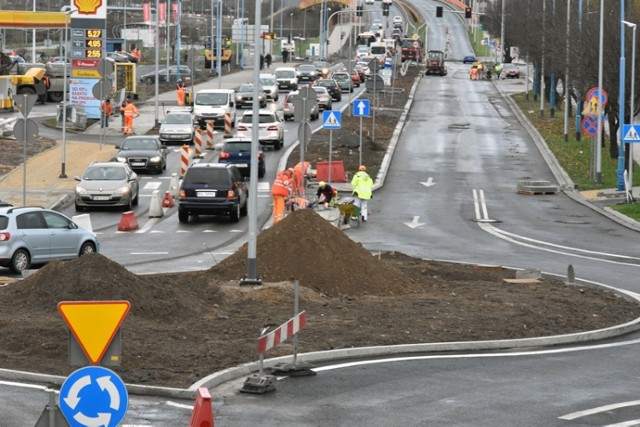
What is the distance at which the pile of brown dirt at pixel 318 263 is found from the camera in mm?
23688

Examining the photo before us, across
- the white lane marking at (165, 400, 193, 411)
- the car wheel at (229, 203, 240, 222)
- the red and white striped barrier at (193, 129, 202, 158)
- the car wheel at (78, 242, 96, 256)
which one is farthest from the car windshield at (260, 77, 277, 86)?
the white lane marking at (165, 400, 193, 411)

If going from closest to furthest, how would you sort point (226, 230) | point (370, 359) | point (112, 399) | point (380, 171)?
point (112, 399)
point (370, 359)
point (226, 230)
point (380, 171)

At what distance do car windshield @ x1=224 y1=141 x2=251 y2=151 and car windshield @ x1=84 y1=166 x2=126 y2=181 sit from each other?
8.05m

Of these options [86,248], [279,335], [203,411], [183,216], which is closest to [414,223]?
[183,216]

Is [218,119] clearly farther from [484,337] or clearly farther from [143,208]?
[484,337]

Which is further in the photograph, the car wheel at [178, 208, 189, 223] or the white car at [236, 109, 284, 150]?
the white car at [236, 109, 284, 150]

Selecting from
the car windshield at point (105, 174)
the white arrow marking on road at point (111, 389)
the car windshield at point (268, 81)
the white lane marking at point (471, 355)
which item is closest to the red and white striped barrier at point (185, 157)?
the car windshield at point (105, 174)

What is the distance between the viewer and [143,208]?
42031 millimetres

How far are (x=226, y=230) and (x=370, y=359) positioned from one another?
19602 mm

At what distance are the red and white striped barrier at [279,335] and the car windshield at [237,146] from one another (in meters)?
32.9

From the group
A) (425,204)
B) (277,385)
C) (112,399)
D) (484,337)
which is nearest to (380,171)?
(425,204)

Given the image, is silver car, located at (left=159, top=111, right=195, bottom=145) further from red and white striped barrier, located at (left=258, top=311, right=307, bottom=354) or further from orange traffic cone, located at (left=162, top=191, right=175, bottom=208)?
red and white striped barrier, located at (left=258, top=311, right=307, bottom=354)

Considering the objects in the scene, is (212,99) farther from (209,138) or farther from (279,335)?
(279,335)

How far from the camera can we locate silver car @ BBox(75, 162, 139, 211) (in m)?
40.5
